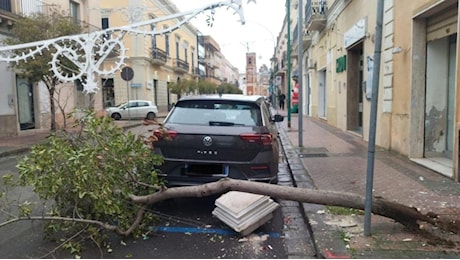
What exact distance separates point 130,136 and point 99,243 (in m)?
1.35

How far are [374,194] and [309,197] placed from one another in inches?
64.2

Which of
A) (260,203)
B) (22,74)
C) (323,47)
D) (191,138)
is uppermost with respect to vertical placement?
(323,47)

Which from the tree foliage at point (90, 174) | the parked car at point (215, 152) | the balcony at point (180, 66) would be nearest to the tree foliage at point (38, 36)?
the parked car at point (215, 152)

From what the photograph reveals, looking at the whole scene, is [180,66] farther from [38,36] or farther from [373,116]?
[373,116]

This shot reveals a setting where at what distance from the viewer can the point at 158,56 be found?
120 ft

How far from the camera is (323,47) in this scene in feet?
65.4

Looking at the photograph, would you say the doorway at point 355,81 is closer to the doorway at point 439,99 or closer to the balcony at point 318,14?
the balcony at point 318,14

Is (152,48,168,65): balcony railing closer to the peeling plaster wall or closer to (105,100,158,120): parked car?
(105,100,158,120): parked car

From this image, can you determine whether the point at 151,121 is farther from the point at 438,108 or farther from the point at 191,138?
the point at 438,108

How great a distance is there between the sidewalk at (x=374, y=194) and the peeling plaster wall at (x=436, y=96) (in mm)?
746

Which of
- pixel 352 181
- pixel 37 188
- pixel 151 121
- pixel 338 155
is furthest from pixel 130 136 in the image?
pixel 338 155

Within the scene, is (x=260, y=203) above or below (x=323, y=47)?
below

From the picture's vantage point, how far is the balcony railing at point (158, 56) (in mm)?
35906

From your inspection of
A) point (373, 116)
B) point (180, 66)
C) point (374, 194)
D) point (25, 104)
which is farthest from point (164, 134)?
point (180, 66)
